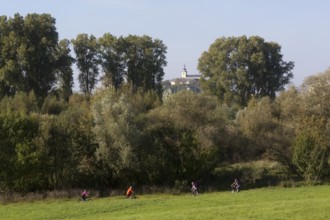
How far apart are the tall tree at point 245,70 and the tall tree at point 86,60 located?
20.7 metres

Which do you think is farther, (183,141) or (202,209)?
(183,141)

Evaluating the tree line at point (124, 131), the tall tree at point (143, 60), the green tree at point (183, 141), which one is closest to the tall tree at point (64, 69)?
the tree line at point (124, 131)

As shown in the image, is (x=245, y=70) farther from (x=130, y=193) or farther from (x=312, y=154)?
(x=130, y=193)

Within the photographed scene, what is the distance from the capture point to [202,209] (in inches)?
1083

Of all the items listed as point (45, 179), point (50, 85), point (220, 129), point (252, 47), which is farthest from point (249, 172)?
point (252, 47)

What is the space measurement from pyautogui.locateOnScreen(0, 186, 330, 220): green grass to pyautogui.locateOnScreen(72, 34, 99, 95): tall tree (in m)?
36.0

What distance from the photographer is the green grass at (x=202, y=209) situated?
23734 millimetres

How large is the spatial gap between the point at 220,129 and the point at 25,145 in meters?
18.6

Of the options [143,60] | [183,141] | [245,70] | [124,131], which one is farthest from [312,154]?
[245,70]

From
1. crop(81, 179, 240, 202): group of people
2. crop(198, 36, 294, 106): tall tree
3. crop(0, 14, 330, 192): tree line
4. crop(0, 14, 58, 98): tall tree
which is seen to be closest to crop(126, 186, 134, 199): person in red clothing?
crop(81, 179, 240, 202): group of people

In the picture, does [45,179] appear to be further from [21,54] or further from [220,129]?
[21,54]

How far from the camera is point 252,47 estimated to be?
3319 inches

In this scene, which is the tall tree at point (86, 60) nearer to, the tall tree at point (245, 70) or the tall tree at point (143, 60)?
the tall tree at point (143, 60)

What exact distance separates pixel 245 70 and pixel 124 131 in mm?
41679
